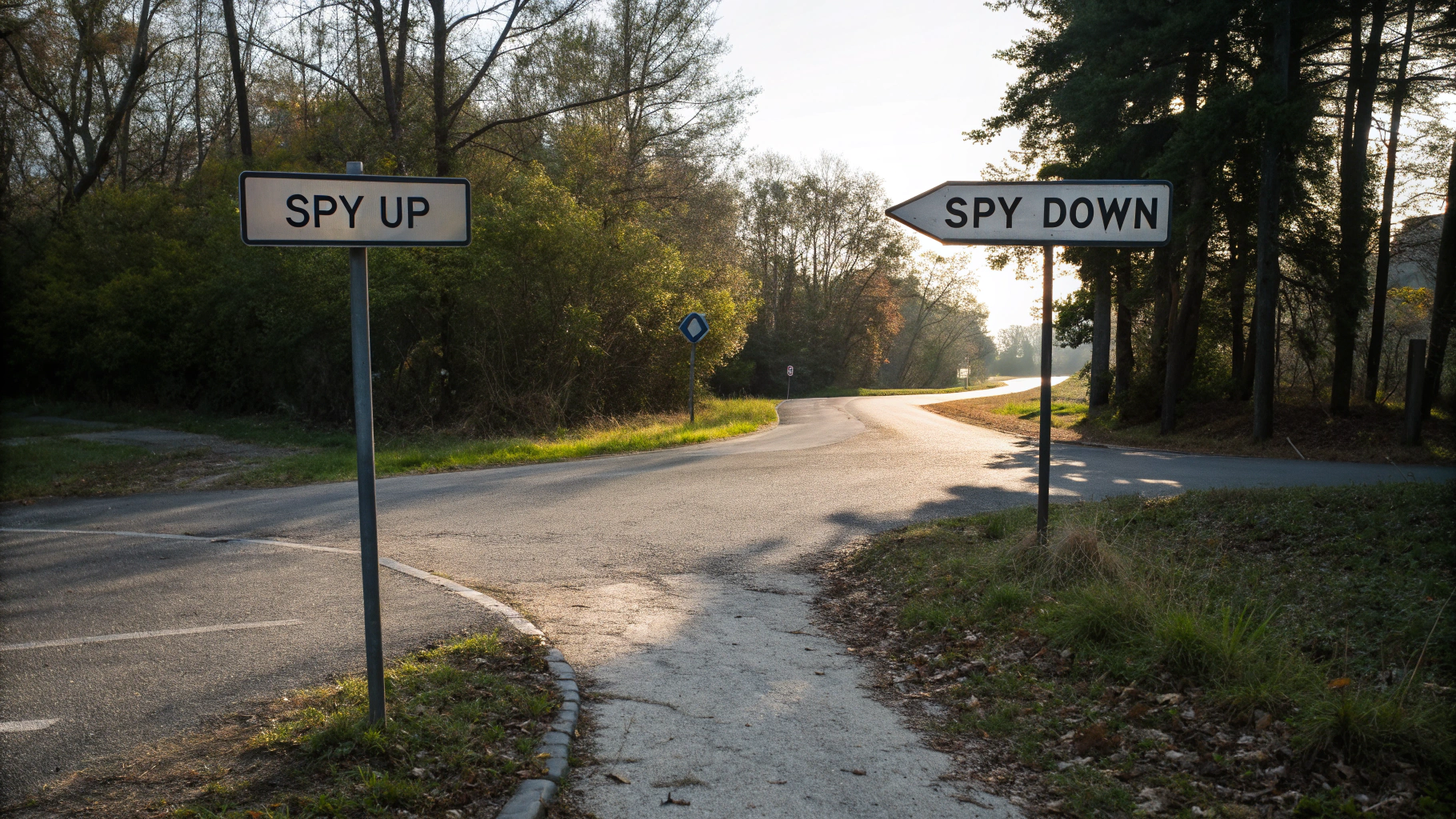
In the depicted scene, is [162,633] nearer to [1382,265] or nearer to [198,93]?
[1382,265]

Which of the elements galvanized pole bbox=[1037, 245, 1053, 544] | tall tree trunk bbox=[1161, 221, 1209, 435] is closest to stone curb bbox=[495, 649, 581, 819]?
galvanized pole bbox=[1037, 245, 1053, 544]

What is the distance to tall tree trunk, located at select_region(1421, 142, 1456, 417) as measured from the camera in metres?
17.6

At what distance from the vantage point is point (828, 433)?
24.0 metres

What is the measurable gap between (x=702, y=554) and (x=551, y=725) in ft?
14.1

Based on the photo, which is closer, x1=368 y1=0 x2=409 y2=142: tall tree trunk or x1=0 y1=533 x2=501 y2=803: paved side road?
x1=0 y1=533 x2=501 y2=803: paved side road

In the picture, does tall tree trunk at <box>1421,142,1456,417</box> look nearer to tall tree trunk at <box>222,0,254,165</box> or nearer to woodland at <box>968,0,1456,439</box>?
woodland at <box>968,0,1456,439</box>

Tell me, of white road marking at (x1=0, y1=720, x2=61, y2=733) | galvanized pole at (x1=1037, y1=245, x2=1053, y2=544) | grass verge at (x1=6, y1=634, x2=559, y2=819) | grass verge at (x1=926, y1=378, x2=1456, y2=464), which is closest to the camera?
grass verge at (x1=6, y1=634, x2=559, y2=819)

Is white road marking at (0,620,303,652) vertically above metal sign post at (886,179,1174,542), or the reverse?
metal sign post at (886,179,1174,542)

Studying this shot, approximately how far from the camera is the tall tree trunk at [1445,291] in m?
17.6

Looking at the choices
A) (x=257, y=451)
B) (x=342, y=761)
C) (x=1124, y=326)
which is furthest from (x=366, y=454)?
(x=1124, y=326)

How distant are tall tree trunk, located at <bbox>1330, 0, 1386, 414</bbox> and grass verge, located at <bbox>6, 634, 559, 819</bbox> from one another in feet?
69.3

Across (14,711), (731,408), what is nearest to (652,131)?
(731,408)

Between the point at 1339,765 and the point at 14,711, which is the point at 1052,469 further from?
the point at 14,711

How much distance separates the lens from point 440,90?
2289cm
